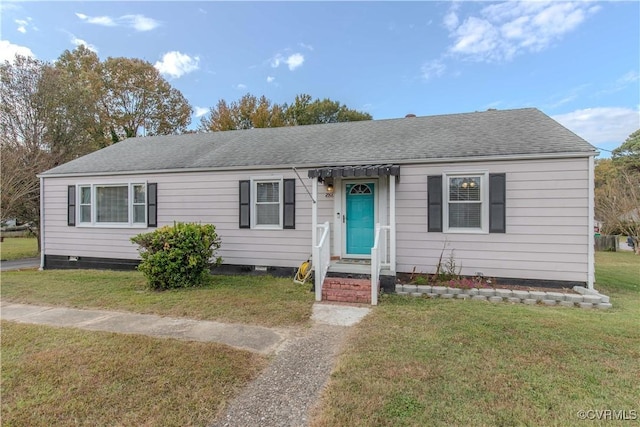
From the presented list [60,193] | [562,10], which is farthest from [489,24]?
[60,193]

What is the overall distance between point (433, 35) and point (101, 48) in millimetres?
24104

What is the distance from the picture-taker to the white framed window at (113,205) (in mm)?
8969

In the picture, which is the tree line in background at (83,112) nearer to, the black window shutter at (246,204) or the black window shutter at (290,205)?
the black window shutter at (246,204)

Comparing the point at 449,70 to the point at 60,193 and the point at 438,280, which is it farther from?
the point at 60,193

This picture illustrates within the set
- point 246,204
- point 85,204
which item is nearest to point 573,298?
point 246,204

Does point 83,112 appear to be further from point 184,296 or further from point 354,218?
point 354,218

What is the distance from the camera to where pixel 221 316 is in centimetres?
488

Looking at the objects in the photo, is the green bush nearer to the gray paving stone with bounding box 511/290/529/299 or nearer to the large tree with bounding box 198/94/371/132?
the gray paving stone with bounding box 511/290/529/299

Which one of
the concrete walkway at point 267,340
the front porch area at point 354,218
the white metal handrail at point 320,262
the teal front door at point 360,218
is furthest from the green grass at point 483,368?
the teal front door at point 360,218

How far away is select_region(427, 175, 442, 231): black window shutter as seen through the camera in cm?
671

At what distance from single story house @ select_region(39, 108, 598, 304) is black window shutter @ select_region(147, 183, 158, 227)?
0.03 metres

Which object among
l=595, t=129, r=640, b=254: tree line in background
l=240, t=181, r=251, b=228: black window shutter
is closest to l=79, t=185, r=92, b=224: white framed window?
l=240, t=181, r=251, b=228: black window shutter

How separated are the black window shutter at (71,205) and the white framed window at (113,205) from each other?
0.59ft

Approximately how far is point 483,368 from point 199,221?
7.44 m
